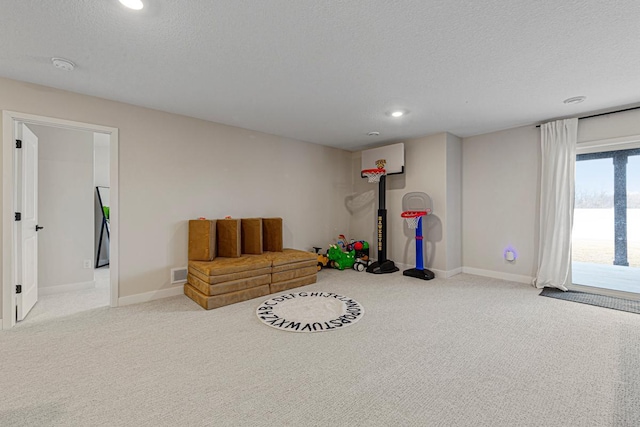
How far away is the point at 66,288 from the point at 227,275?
2434mm

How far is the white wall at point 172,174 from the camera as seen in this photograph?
3.04 metres

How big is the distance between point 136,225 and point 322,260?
2.80 metres

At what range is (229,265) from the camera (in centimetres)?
327

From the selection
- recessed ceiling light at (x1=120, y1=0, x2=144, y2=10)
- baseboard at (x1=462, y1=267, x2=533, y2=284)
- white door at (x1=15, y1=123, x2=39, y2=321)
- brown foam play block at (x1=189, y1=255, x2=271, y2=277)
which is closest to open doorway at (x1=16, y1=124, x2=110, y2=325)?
white door at (x1=15, y1=123, x2=39, y2=321)

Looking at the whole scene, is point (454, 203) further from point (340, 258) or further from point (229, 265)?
point (229, 265)

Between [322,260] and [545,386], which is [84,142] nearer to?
[322,260]

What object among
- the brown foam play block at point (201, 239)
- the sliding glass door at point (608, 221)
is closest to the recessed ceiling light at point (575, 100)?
the sliding glass door at point (608, 221)

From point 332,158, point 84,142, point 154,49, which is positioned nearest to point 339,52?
point 154,49

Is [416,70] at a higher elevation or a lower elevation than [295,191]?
higher

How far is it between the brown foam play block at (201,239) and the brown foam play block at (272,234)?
0.87 metres

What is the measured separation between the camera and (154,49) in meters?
2.15

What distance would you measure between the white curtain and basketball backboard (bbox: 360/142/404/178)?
1.90m

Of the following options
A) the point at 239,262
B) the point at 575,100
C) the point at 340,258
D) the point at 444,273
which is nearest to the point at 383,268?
the point at 340,258

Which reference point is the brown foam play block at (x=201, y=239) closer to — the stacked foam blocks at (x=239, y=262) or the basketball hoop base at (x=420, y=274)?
the stacked foam blocks at (x=239, y=262)
